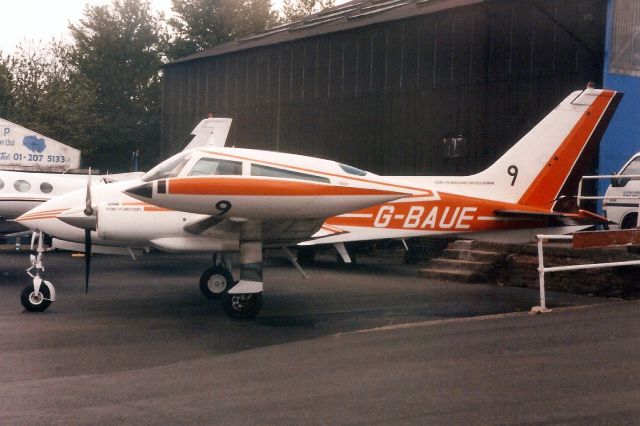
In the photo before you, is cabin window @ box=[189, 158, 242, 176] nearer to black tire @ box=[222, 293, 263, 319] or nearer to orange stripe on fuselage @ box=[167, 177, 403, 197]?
orange stripe on fuselage @ box=[167, 177, 403, 197]

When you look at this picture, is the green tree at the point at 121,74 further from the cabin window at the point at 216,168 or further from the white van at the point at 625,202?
the cabin window at the point at 216,168

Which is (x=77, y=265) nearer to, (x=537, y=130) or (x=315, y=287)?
(x=315, y=287)

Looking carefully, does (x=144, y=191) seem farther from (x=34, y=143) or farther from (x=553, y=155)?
(x=34, y=143)

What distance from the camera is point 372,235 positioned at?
1436cm

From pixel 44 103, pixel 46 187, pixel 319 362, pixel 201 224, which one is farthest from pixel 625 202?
pixel 44 103

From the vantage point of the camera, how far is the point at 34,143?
30.7m

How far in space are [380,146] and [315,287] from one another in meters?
9.81

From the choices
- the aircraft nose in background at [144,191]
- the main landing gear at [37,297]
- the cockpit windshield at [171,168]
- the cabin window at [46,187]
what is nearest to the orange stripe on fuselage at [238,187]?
the aircraft nose in background at [144,191]

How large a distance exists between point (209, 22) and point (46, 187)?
49217mm

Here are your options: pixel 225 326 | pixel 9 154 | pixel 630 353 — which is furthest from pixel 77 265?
pixel 630 353

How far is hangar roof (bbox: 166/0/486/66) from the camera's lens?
24.8 metres

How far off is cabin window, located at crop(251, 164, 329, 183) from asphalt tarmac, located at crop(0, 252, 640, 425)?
191 centimetres

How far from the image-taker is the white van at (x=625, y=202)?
17.5 m

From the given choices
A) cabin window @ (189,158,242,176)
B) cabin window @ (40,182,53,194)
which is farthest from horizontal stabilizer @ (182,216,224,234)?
cabin window @ (40,182,53,194)
